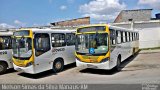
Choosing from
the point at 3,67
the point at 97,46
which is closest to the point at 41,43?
the point at 97,46

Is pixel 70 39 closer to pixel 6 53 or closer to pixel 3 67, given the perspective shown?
pixel 6 53

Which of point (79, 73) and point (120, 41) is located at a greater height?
point (120, 41)

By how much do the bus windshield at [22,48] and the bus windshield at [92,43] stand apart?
278 cm

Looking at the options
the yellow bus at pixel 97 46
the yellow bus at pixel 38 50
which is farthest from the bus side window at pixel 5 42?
the yellow bus at pixel 97 46

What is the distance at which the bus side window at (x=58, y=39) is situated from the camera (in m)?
11.2

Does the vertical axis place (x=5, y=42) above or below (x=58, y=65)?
above

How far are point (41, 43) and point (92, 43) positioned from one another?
2.71 meters

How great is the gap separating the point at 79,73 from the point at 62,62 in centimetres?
155

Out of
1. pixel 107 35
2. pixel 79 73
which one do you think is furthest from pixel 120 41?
pixel 79 73

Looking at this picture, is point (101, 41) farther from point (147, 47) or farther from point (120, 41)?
point (147, 47)

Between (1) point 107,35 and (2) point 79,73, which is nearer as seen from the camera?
(1) point 107,35

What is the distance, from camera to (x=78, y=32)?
36.6ft

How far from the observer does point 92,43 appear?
34.2 feet

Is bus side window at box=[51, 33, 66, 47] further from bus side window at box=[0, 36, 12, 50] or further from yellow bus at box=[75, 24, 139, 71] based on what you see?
bus side window at box=[0, 36, 12, 50]
